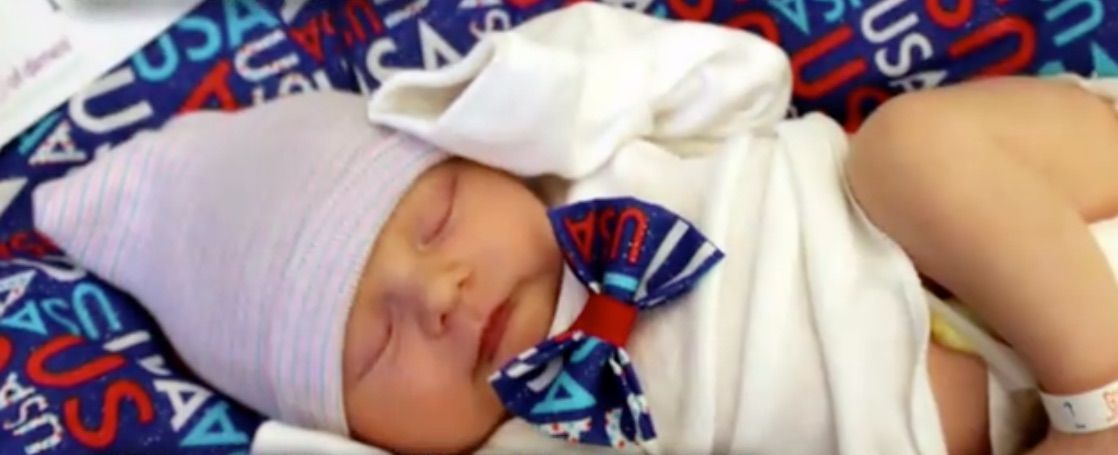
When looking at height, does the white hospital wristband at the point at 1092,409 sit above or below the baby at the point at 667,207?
below

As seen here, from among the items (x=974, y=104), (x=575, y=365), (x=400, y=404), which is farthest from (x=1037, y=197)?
(x=400, y=404)

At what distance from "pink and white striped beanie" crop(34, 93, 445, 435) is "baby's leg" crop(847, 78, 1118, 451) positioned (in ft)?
1.05

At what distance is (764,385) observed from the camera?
0.99 metres

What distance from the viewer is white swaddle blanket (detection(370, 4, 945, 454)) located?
987 mm

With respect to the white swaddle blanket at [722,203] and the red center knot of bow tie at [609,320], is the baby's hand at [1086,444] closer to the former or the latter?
the white swaddle blanket at [722,203]

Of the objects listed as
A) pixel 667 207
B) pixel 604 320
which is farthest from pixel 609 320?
pixel 667 207

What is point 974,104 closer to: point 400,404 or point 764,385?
point 764,385

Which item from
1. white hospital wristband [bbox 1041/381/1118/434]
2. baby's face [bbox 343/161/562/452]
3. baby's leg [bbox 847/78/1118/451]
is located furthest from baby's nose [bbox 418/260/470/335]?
white hospital wristband [bbox 1041/381/1118/434]

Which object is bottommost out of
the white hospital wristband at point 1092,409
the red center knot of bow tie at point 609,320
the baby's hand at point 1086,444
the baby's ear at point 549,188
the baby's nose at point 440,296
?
the baby's hand at point 1086,444

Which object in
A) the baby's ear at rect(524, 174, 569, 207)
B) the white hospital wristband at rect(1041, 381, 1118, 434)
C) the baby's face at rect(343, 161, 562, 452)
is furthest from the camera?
the baby's ear at rect(524, 174, 569, 207)

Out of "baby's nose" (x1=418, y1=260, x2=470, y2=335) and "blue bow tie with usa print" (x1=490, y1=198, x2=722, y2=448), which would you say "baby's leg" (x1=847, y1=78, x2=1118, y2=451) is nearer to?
"blue bow tie with usa print" (x1=490, y1=198, x2=722, y2=448)

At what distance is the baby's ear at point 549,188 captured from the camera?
45.0 inches

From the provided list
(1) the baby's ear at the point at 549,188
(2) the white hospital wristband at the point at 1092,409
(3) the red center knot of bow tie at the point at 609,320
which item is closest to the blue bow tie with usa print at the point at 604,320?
(3) the red center knot of bow tie at the point at 609,320

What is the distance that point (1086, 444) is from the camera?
921 millimetres
